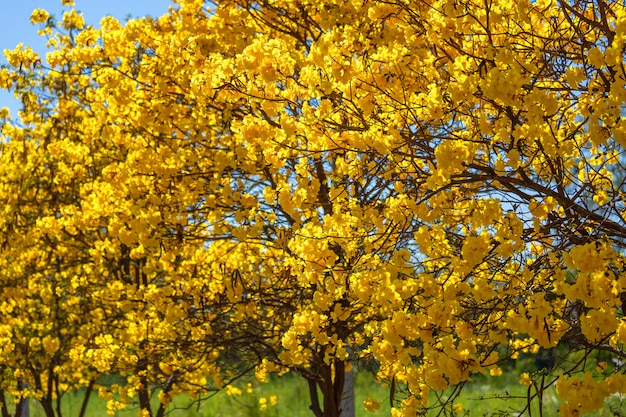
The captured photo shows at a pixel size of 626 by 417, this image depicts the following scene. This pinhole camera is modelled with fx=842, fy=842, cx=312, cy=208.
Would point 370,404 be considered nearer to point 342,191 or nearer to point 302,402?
point 342,191

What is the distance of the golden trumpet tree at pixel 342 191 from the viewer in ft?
14.9

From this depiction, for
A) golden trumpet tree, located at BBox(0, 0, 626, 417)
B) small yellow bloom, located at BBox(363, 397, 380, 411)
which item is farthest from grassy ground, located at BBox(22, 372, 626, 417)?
small yellow bloom, located at BBox(363, 397, 380, 411)

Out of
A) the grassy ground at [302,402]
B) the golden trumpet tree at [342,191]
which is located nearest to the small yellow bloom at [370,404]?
the golden trumpet tree at [342,191]

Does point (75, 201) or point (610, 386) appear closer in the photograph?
point (610, 386)

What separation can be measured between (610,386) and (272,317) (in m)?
4.73

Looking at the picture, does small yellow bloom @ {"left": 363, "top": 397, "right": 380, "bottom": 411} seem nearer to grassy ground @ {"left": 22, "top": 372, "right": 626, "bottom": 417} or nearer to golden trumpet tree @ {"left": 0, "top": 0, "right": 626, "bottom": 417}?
golden trumpet tree @ {"left": 0, "top": 0, "right": 626, "bottom": 417}

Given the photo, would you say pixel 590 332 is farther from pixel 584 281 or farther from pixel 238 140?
pixel 238 140

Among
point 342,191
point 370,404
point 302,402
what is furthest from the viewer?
point 302,402

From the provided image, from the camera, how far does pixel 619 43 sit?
4020 millimetres

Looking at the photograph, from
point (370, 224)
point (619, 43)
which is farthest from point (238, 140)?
point (619, 43)

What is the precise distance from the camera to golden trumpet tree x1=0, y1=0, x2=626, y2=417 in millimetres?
4555

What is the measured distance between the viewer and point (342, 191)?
5.59 m

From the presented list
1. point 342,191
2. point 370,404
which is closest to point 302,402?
point 370,404

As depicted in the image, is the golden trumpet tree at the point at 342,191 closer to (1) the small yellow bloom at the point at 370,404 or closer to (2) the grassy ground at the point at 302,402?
(1) the small yellow bloom at the point at 370,404
